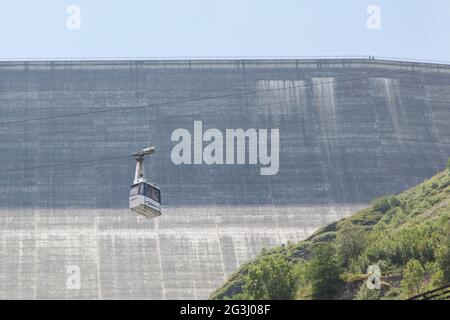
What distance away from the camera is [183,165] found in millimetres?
89375

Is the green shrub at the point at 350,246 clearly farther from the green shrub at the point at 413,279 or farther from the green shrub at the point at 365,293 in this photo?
the green shrub at the point at 365,293

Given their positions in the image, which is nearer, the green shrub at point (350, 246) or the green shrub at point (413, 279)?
the green shrub at point (413, 279)

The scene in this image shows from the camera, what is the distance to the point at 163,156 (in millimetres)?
90312

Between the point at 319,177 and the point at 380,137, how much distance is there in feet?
18.6

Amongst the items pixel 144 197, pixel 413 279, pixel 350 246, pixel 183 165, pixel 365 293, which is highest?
pixel 183 165

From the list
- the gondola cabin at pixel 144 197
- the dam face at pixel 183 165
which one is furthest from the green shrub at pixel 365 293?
the dam face at pixel 183 165

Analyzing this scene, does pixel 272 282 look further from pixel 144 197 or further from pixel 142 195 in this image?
pixel 142 195

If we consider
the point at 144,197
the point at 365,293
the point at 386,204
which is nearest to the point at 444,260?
the point at 365,293

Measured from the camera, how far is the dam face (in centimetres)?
8075

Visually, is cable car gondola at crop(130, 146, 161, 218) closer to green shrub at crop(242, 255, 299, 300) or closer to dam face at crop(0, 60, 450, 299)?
green shrub at crop(242, 255, 299, 300)

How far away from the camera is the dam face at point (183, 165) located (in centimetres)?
8075
